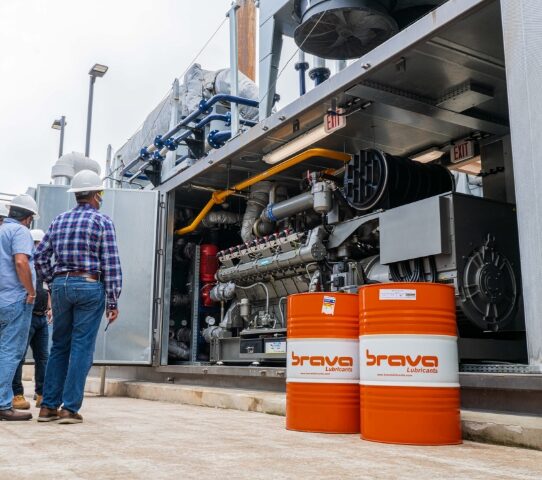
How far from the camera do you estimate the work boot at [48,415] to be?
13.7ft

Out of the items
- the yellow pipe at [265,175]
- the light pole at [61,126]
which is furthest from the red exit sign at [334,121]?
the light pole at [61,126]

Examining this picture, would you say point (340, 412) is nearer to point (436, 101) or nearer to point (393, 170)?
point (393, 170)

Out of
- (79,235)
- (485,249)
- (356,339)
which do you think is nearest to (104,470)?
(356,339)

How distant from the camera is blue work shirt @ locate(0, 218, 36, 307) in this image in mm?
4535

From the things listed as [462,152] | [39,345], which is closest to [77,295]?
[39,345]

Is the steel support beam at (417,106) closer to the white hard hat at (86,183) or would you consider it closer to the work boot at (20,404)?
the white hard hat at (86,183)

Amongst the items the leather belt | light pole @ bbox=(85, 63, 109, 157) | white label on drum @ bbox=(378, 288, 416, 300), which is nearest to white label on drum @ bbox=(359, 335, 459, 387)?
white label on drum @ bbox=(378, 288, 416, 300)

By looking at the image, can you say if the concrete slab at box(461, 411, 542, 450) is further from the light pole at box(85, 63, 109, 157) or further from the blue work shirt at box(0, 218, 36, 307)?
the light pole at box(85, 63, 109, 157)

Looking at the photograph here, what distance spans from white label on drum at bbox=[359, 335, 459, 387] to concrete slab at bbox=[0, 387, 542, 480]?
33 cm

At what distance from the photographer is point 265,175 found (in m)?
7.10

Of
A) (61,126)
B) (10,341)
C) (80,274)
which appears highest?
(61,126)

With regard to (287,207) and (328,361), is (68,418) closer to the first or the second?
(328,361)

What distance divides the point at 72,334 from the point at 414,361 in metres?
2.28

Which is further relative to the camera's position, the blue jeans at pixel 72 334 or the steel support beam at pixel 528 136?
the blue jeans at pixel 72 334
